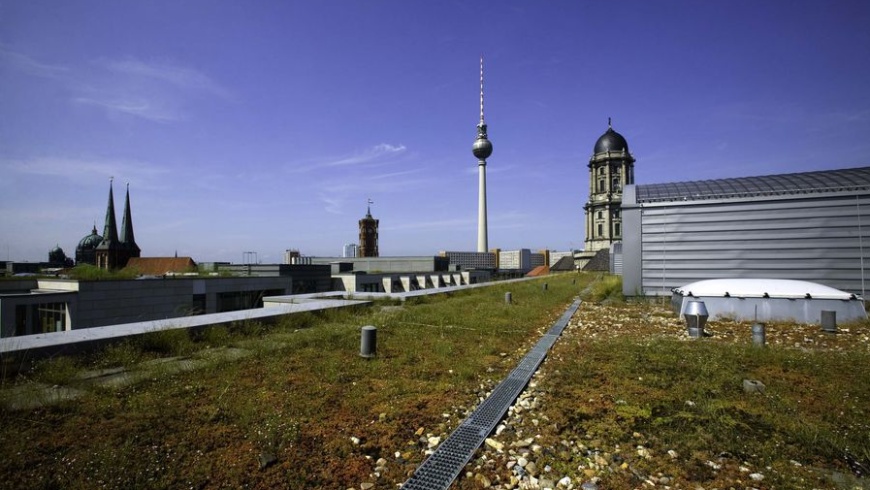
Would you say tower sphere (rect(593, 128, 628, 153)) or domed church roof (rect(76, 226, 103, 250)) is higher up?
tower sphere (rect(593, 128, 628, 153))

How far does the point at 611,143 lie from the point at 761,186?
87.2m

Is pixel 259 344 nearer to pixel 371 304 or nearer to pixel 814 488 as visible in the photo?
pixel 371 304

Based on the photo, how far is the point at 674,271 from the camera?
1667cm

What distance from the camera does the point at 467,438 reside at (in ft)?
13.9

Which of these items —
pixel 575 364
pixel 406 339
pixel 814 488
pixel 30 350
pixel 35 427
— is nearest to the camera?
pixel 814 488

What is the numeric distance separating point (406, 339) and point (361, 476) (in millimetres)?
5630

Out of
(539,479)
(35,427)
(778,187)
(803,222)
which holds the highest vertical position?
(778,187)

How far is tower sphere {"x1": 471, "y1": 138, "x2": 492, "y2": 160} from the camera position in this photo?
378 ft

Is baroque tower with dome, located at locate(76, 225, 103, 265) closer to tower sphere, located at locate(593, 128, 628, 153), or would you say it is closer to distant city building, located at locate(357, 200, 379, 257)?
distant city building, located at locate(357, 200, 379, 257)

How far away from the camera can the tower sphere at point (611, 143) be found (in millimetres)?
94938

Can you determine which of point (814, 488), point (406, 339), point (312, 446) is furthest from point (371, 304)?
point (814, 488)

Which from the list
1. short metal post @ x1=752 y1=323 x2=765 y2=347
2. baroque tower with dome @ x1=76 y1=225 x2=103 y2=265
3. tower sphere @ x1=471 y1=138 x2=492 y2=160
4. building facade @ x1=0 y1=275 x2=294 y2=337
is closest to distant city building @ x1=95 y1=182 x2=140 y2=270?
baroque tower with dome @ x1=76 y1=225 x2=103 y2=265

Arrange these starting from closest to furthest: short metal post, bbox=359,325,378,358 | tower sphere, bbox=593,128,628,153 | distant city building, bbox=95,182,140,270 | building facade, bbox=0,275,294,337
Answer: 1. short metal post, bbox=359,325,378,358
2. building facade, bbox=0,275,294,337
3. distant city building, bbox=95,182,140,270
4. tower sphere, bbox=593,128,628,153

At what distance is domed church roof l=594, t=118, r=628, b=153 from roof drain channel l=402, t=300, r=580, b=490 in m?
99.9
